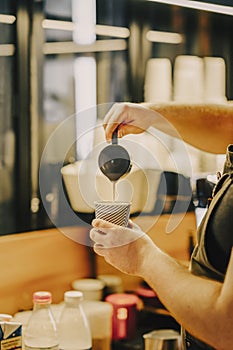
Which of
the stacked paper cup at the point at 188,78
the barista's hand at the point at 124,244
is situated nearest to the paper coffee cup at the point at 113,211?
the barista's hand at the point at 124,244

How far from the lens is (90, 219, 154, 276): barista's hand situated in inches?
46.1

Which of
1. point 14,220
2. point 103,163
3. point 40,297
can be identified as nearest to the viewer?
point 103,163

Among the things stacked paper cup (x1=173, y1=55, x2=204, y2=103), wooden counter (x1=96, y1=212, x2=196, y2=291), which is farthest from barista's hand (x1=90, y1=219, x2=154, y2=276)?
stacked paper cup (x1=173, y1=55, x2=204, y2=103)

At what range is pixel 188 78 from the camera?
2.72m

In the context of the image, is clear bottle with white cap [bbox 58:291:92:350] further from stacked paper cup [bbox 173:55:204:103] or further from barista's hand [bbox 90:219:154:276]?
barista's hand [bbox 90:219:154:276]

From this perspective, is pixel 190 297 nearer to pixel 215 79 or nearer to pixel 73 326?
pixel 73 326

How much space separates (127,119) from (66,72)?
2.91 ft

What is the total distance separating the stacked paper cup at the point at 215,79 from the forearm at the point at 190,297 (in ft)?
5.83

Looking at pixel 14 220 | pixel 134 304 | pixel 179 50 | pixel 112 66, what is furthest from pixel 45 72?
pixel 134 304

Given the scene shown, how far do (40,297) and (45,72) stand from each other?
73 centimetres

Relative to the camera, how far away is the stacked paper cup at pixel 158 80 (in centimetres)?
257

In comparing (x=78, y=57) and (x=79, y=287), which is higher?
(x=78, y=57)

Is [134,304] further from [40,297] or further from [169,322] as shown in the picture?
[40,297]

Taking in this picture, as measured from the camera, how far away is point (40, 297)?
206 cm
